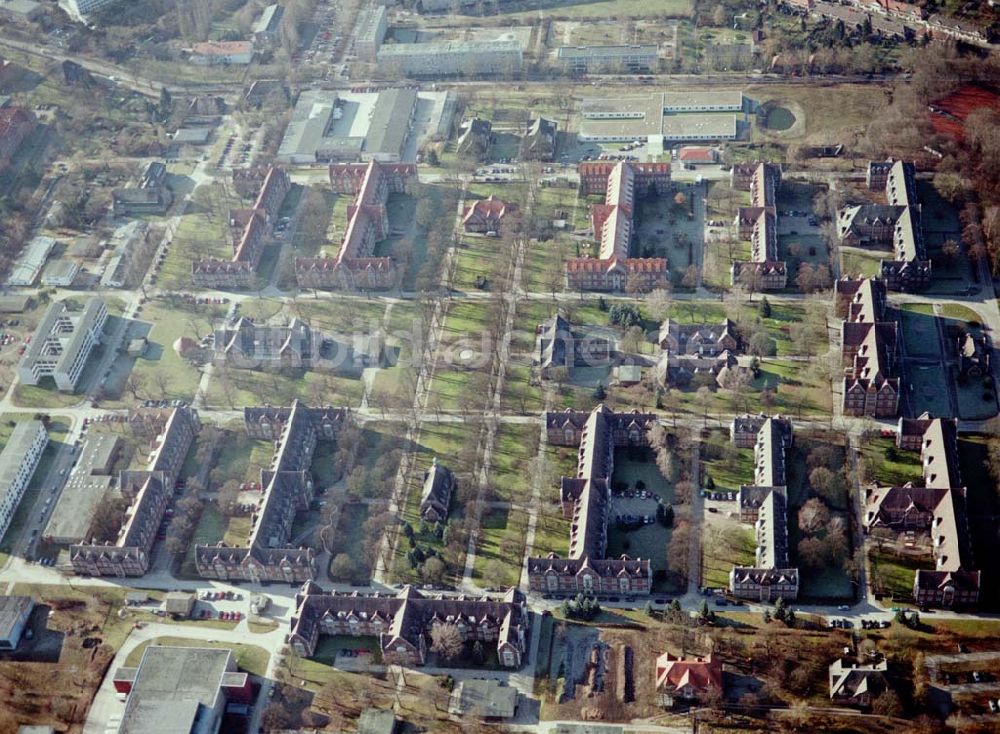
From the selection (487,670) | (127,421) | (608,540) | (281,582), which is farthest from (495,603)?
(127,421)

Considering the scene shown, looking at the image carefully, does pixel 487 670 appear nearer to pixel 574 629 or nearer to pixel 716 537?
pixel 574 629

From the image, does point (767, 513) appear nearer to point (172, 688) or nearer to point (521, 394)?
point (521, 394)

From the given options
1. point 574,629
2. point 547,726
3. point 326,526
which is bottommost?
point 547,726

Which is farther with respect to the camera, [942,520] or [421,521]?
[421,521]

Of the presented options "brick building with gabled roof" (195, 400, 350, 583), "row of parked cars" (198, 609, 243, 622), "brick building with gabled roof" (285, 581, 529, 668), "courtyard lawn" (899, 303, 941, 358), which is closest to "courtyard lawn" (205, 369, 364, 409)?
"brick building with gabled roof" (195, 400, 350, 583)

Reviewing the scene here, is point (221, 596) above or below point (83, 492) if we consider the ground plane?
below

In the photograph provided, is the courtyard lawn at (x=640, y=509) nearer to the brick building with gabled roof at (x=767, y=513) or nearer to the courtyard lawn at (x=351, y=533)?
the brick building with gabled roof at (x=767, y=513)

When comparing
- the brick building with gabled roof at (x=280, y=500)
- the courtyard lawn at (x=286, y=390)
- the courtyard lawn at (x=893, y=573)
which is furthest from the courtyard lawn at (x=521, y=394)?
the courtyard lawn at (x=893, y=573)

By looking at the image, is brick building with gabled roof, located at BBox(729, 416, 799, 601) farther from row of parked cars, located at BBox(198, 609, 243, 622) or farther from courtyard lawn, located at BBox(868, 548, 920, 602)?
row of parked cars, located at BBox(198, 609, 243, 622)

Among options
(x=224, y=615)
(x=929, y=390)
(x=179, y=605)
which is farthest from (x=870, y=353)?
(x=179, y=605)
